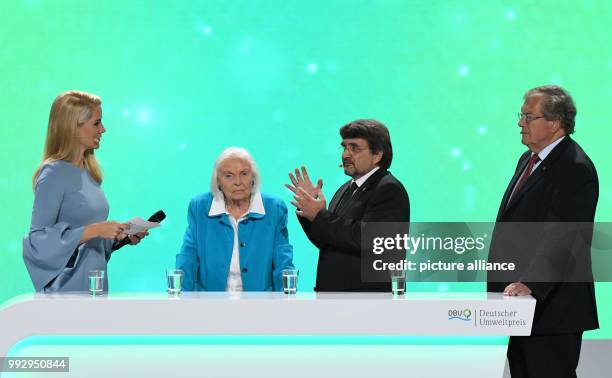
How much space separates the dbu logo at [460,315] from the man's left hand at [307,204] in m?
1.03

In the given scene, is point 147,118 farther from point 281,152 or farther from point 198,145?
point 281,152

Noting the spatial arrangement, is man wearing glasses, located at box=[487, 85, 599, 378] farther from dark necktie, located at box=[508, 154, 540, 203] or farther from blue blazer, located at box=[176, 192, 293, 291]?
blue blazer, located at box=[176, 192, 293, 291]

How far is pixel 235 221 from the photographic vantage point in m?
A: 4.69

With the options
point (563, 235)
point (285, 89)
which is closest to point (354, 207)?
point (563, 235)

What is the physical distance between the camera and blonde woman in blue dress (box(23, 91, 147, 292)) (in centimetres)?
430

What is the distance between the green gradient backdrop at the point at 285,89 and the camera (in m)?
7.05

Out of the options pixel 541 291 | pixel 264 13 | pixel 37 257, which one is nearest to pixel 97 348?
pixel 37 257

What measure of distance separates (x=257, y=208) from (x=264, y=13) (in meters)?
2.82

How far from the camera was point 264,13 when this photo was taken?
711cm

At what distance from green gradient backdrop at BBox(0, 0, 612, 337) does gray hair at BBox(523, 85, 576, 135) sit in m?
2.92

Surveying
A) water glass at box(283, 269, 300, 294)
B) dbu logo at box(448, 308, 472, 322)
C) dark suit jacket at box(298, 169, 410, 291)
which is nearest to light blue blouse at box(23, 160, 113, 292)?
water glass at box(283, 269, 300, 294)

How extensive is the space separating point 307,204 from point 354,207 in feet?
0.79

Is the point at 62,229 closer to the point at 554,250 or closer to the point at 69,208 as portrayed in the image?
the point at 69,208

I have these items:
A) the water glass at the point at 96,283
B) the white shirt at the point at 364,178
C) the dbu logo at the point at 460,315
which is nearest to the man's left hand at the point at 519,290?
the dbu logo at the point at 460,315
